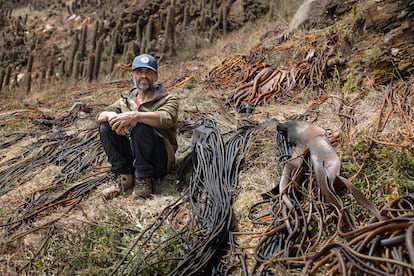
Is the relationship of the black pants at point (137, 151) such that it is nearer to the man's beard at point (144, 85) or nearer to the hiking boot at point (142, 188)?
the hiking boot at point (142, 188)

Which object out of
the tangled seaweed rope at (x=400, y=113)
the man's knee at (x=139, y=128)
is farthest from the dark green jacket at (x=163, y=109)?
the tangled seaweed rope at (x=400, y=113)

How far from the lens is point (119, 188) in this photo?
3133 mm

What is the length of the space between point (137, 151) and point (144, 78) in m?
0.59

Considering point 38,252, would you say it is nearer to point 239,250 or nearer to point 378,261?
point 239,250

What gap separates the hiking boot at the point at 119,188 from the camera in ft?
10.2

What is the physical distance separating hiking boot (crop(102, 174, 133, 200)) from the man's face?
74cm

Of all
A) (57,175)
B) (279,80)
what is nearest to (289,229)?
(57,175)

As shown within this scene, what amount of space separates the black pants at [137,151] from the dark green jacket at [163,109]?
Answer: 8 cm

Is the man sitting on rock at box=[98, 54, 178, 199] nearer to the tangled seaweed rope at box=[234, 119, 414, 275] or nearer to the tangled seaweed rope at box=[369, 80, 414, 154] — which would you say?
the tangled seaweed rope at box=[234, 119, 414, 275]

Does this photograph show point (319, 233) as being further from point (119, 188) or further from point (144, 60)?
point (144, 60)

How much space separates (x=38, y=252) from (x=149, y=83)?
147 cm

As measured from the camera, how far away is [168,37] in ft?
36.5

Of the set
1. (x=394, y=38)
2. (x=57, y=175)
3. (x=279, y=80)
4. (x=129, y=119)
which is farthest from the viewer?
(x=279, y=80)

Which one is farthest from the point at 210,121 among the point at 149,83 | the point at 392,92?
the point at 392,92
